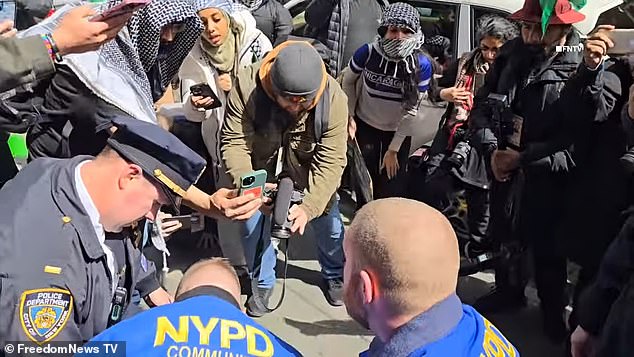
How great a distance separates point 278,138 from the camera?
11.4ft

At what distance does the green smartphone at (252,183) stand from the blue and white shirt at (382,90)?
1449 mm

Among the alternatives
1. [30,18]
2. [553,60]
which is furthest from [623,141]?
[30,18]

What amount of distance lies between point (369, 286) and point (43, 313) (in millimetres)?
834

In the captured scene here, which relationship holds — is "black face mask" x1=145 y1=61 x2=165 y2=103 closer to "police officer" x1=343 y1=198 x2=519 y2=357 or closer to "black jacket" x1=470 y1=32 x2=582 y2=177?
"black jacket" x1=470 y1=32 x2=582 y2=177

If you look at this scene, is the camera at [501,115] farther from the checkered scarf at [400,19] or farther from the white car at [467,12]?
the white car at [467,12]

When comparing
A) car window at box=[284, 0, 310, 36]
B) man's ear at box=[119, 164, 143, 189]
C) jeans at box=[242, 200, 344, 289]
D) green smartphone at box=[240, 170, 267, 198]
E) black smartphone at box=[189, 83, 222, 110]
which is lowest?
jeans at box=[242, 200, 344, 289]

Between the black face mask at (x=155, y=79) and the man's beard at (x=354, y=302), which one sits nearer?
the man's beard at (x=354, y=302)

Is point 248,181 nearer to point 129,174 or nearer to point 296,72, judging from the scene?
point 296,72

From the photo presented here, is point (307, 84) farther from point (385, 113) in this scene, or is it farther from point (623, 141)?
point (623, 141)

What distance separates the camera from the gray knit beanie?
10.4ft

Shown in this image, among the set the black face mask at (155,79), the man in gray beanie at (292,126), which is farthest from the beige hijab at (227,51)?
the black face mask at (155,79)

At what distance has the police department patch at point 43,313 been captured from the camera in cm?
173

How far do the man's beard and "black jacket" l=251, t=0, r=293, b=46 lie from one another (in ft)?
11.5

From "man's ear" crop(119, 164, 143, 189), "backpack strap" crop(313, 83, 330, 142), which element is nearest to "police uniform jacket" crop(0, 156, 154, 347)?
"man's ear" crop(119, 164, 143, 189)
